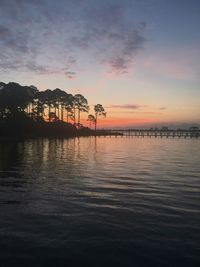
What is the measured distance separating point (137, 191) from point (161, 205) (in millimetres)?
4207

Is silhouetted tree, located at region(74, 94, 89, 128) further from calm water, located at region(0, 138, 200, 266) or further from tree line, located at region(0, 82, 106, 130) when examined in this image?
calm water, located at region(0, 138, 200, 266)

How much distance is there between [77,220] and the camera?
1530 centimetres

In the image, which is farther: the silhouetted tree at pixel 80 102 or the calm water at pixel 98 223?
the silhouetted tree at pixel 80 102

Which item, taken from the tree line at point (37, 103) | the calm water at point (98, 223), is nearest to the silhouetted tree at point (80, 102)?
the tree line at point (37, 103)

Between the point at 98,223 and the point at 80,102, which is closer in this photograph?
the point at 98,223

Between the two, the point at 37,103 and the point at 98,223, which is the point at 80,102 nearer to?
the point at 37,103

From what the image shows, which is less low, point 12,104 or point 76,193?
point 12,104

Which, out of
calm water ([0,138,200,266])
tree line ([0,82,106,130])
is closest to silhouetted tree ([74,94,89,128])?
tree line ([0,82,106,130])

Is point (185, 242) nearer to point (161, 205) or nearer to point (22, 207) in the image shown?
point (161, 205)

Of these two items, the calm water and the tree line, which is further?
the tree line

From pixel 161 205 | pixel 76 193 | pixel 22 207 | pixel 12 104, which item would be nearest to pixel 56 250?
pixel 22 207

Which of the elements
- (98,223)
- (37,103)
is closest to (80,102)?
(37,103)

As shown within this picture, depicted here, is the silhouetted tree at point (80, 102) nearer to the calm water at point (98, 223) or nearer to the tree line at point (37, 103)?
the tree line at point (37, 103)

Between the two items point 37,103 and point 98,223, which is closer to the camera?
point 98,223
